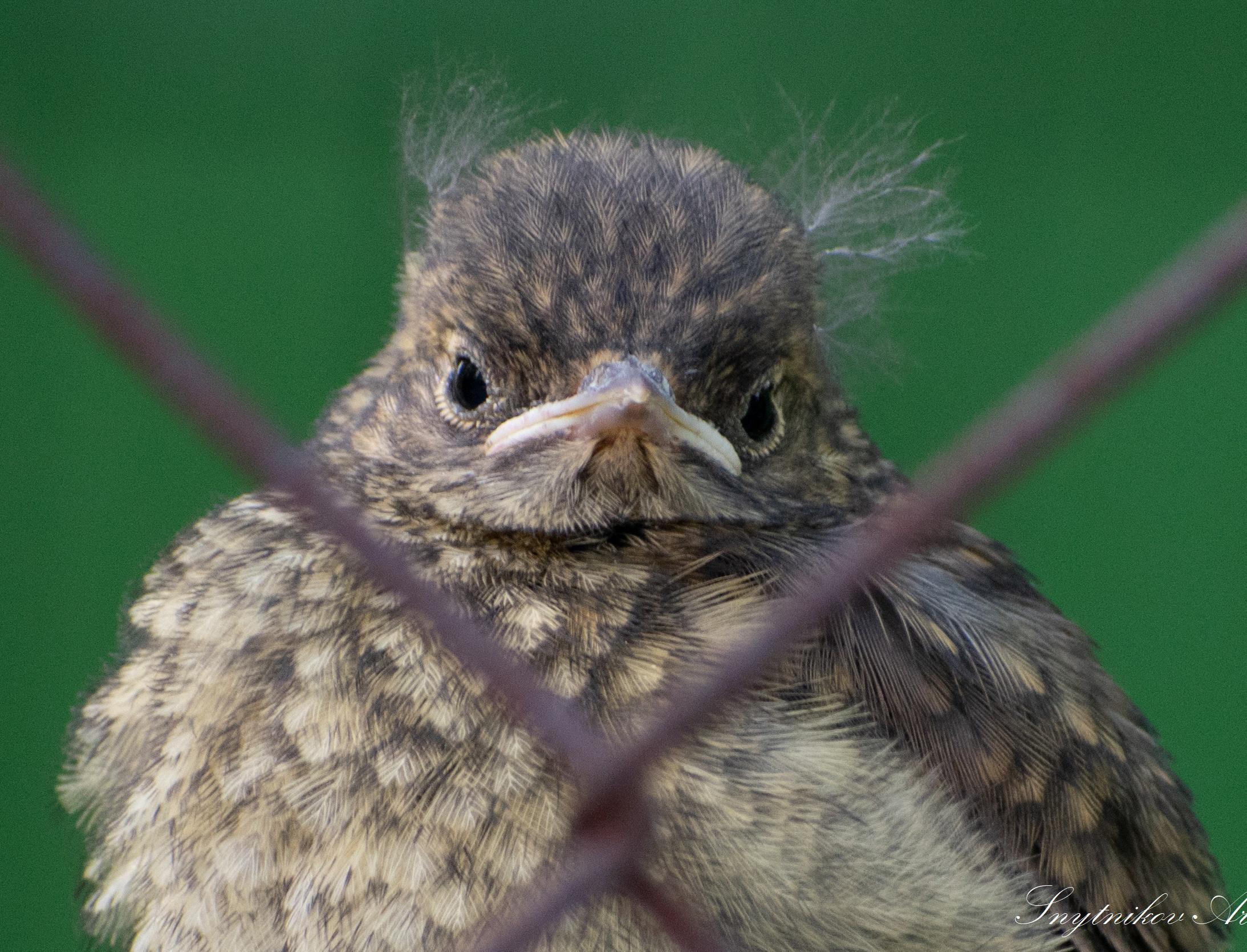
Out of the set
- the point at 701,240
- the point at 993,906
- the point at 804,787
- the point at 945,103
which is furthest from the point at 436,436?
the point at 945,103

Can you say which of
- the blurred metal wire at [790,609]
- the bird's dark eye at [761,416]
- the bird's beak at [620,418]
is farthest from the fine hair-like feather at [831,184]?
the blurred metal wire at [790,609]

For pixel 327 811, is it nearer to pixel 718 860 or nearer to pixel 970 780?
pixel 718 860

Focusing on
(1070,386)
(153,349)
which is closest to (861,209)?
(1070,386)

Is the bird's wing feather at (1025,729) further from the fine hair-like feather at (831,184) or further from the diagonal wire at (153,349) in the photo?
the diagonal wire at (153,349)

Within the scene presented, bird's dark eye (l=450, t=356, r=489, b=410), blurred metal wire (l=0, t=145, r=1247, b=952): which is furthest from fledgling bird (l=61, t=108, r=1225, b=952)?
blurred metal wire (l=0, t=145, r=1247, b=952)

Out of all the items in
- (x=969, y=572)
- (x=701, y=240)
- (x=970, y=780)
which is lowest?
(x=970, y=780)

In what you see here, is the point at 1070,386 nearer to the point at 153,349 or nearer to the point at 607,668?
the point at 153,349

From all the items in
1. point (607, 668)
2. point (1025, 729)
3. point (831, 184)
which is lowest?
point (1025, 729)
